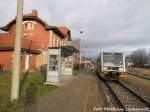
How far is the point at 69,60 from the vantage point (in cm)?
3136

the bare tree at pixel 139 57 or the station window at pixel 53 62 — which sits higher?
the bare tree at pixel 139 57

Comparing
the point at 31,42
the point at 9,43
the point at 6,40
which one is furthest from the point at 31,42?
the point at 6,40

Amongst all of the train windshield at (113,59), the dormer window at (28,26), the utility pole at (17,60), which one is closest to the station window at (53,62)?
the train windshield at (113,59)

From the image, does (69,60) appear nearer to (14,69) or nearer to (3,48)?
(3,48)

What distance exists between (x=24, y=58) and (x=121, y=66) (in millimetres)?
13373

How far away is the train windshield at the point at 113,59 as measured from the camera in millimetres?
23594

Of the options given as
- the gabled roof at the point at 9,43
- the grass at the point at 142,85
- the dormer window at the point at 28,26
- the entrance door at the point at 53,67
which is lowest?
the grass at the point at 142,85

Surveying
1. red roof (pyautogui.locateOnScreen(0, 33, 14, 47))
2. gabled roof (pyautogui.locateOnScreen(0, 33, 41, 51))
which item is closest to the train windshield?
gabled roof (pyautogui.locateOnScreen(0, 33, 41, 51))

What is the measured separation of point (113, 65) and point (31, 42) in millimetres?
14879

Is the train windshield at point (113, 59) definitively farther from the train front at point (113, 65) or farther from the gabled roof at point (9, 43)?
the gabled roof at point (9, 43)

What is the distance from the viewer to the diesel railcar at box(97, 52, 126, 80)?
75.7ft

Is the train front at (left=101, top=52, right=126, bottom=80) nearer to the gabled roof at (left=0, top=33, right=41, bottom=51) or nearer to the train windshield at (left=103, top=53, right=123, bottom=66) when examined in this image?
the train windshield at (left=103, top=53, right=123, bottom=66)

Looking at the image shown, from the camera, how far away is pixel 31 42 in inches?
1375

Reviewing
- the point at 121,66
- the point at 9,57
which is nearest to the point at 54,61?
the point at 121,66
